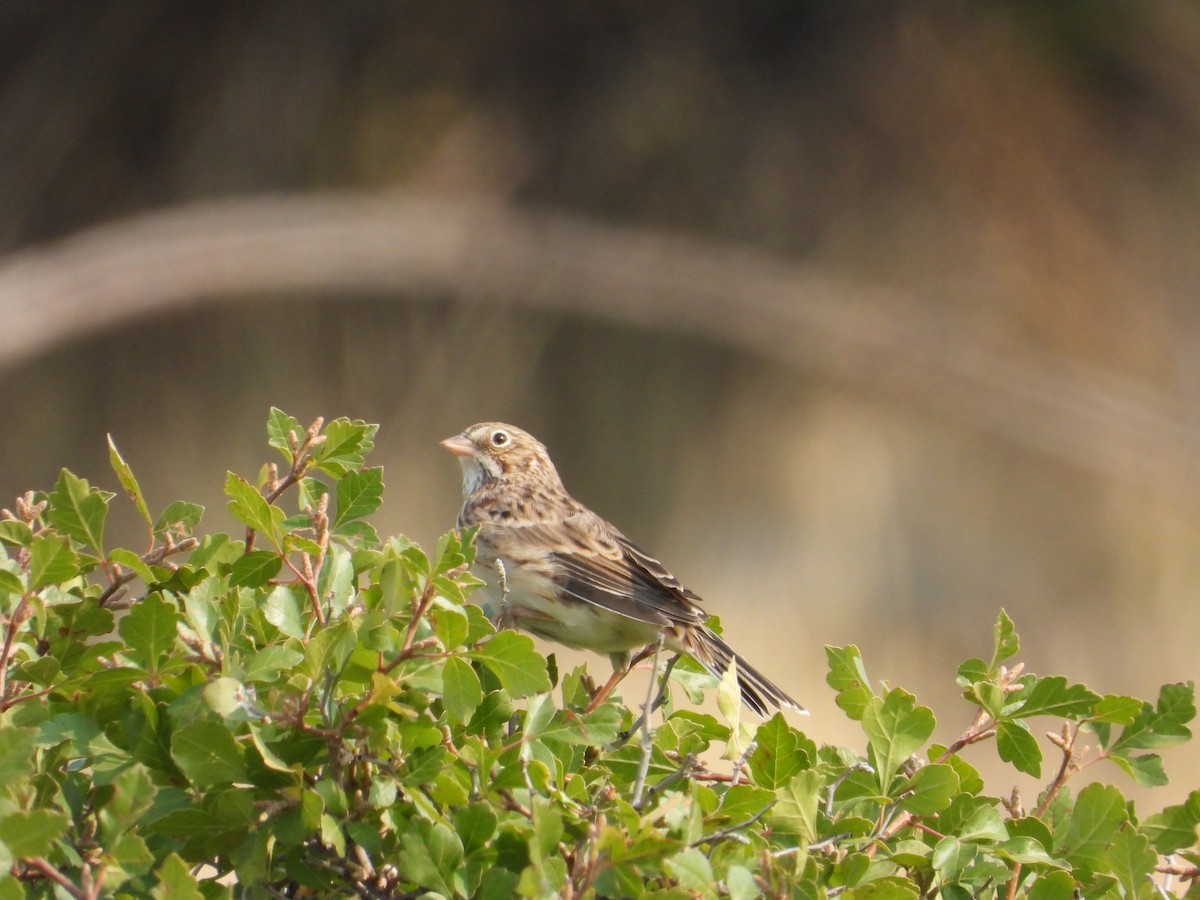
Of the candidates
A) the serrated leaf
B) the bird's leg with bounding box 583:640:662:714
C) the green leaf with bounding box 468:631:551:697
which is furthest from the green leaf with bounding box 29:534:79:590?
the serrated leaf

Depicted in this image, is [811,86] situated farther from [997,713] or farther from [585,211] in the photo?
[997,713]

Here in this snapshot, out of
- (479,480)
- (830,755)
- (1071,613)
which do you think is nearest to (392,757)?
(830,755)

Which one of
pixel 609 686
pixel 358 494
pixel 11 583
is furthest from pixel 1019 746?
pixel 11 583

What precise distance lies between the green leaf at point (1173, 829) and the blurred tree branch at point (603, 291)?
17.2 ft

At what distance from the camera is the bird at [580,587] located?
3.31 m

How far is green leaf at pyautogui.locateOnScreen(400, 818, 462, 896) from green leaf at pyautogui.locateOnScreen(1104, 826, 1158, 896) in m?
0.80

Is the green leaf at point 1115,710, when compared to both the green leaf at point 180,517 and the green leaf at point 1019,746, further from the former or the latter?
the green leaf at point 180,517

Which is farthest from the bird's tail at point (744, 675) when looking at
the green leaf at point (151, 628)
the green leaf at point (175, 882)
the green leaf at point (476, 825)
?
the green leaf at point (175, 882)

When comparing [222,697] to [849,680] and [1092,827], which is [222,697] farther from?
[1092,827]

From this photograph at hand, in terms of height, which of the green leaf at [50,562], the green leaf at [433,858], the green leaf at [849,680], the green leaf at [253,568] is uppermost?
the green leaf at [849,680]

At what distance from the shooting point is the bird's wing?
3387 mm

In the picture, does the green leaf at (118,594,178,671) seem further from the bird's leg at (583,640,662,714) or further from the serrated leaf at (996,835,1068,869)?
the serrated leaf at (996,835,1068,869)

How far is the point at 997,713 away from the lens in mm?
1712

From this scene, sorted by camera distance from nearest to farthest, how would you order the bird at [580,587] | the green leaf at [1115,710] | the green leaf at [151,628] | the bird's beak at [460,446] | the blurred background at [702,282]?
1. the green leaf at [151,628]
2. the green leaf at [1115,710]
3. the bird at [580,587]
4. the bird's beak at [460,446]
5. the blurred background at [702,282]
